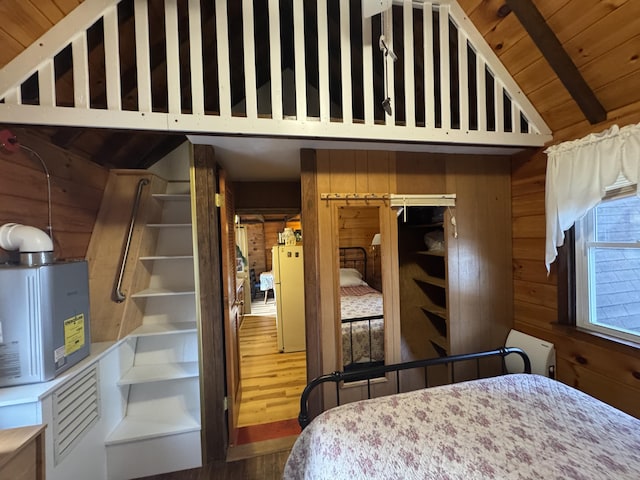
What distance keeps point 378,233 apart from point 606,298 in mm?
1492

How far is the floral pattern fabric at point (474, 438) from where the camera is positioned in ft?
3.24

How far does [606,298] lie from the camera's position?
5.82 feet

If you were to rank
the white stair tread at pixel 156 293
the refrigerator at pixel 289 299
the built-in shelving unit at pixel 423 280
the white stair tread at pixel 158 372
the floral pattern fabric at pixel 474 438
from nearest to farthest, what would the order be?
the floral pattern fabric at pixel 474 438 < the white stair tread at pixel 158 372 < the white stair tread at pixel 156 293 < the built-in shelving unit at pixel 423 280 < the refrigerator at pixel 289 299

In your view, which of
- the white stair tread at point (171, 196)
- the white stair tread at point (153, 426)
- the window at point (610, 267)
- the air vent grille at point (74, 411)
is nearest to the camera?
the air vent grille at point (74, 411)

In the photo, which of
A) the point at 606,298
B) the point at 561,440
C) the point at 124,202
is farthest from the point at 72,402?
the point at 606,298

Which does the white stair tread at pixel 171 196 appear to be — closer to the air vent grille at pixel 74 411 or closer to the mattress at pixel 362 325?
the air vent grille at pixel 74 411

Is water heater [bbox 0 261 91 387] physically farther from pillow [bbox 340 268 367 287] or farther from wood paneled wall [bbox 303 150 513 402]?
pillow [bbox 340 268 367 287]

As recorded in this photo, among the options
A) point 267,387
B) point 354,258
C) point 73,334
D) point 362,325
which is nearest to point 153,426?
point 73,334

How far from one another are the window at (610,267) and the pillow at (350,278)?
1.46m

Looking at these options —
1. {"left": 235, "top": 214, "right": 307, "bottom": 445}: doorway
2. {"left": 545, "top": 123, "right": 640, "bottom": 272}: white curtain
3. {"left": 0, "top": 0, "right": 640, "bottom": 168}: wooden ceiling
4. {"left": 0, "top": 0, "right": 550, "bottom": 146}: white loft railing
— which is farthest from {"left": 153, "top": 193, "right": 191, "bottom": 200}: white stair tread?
{"left": 545, "top": 123, "right": 640, "bottom": 272}: white curtain

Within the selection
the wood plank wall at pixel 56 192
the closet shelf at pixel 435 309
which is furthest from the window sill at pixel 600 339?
the wood plank wall at pixel 56 192

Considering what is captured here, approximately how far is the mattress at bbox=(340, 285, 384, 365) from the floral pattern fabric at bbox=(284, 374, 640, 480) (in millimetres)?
667

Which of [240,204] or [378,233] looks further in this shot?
[240,204]

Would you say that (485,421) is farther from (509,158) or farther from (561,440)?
(509,158)
